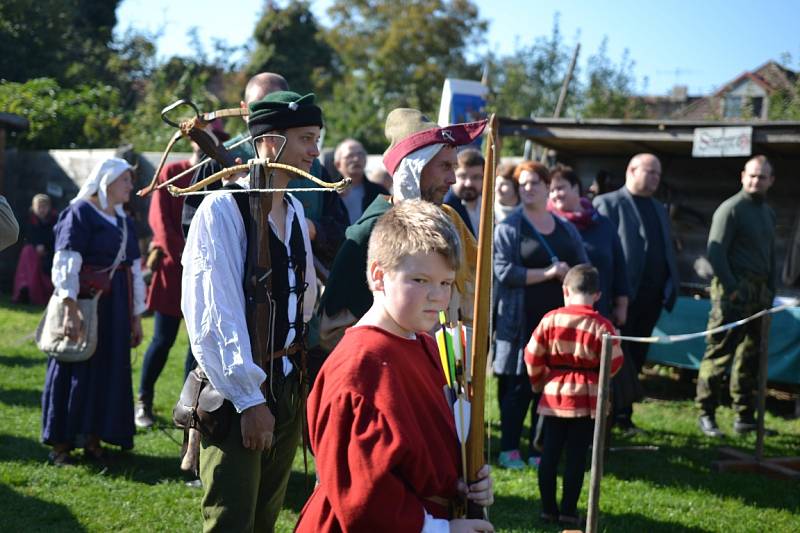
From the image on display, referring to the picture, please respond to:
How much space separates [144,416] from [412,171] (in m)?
3.80

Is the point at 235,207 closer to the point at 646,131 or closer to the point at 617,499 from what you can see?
the point at 617,499

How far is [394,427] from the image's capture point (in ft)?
6.78

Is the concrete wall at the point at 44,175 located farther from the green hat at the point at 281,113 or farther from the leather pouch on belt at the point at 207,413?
the leather pouch on belt at the point at 207,413

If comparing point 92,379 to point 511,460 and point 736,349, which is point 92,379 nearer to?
point 511,460

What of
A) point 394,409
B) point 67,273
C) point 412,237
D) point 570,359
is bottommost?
point 570,359

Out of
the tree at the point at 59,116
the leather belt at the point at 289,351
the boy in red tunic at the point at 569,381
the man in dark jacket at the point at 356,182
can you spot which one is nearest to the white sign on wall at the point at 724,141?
the man in dark jacket at the point at 356,182

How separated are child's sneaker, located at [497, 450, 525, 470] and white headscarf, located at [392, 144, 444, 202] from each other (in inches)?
115

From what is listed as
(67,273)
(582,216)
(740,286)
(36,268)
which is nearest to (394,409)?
(67,273)

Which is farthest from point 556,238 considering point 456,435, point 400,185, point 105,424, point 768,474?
point 456,435

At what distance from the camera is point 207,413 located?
2824 millimetres

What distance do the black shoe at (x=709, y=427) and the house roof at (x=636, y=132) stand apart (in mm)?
2750

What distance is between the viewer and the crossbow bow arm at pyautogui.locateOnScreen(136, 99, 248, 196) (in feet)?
9.81

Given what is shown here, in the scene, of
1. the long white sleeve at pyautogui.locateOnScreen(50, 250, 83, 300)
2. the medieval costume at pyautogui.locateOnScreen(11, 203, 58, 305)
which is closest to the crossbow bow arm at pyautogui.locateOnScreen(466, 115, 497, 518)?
the long white sleeve at pyautogui.locateOnScreen(50, 250, 83, 300)

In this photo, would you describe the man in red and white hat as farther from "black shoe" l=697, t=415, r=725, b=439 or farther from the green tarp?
the green tarp
